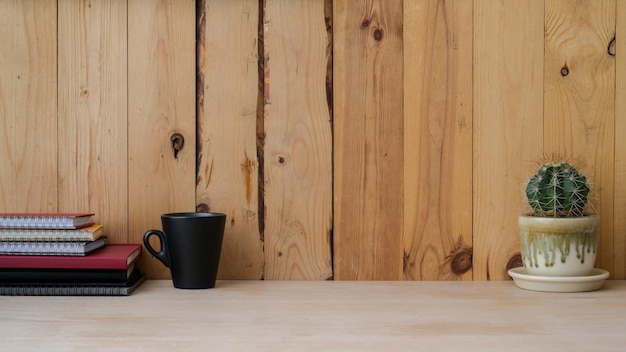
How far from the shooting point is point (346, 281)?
1322 mm

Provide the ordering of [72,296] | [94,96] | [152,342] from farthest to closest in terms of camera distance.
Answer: [94,96] → [72,296] → [152,342]

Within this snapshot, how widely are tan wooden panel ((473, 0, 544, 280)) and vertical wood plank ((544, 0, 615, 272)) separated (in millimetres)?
26

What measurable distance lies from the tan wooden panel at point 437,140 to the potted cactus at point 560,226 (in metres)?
0.16

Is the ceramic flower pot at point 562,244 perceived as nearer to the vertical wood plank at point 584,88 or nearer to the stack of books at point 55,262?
the vertical wood plank at point 584,88

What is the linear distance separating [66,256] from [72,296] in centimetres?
7

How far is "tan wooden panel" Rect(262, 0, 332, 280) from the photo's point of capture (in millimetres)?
1329

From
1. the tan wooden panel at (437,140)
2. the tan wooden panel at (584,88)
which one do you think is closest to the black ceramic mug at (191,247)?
the tan wooden panel at (437,140)

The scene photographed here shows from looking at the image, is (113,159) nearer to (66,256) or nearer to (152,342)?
(66,256)

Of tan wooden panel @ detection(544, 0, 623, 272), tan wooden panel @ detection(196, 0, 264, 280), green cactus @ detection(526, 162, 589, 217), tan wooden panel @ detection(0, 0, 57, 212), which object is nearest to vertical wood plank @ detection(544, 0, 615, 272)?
tan wooden panel @ detection(544, 0, 623, 272)

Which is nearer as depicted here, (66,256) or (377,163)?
(66,256)

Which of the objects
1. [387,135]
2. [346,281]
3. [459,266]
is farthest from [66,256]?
[459,266]

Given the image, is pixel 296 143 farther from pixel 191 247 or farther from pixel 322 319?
pixel 322 319

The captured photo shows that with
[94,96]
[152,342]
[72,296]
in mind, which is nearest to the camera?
[152,342]

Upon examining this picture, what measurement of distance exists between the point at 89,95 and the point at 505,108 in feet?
2.75
